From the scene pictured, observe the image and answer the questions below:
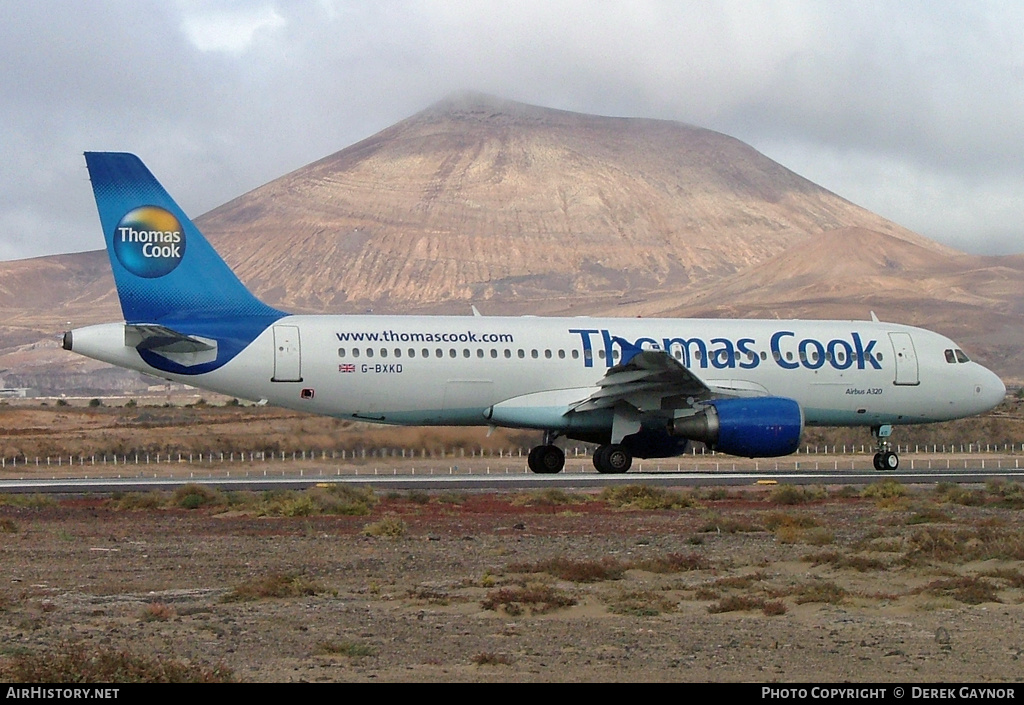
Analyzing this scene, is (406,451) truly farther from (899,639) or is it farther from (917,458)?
(899,639)

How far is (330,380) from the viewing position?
28.8 m

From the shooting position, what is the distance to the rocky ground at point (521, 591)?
1001 centimetres

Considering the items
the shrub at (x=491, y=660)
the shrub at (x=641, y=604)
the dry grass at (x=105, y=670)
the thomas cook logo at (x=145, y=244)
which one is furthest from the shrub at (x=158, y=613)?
the thomas cook logo at (x=145, y=244)

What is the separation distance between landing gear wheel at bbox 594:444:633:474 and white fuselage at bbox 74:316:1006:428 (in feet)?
4.75

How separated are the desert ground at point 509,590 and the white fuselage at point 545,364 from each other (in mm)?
5369

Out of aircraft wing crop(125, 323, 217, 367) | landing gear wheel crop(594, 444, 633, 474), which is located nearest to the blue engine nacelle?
landing gear wheel crop(594, 444, 633, 474)

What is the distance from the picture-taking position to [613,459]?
30.7 meters

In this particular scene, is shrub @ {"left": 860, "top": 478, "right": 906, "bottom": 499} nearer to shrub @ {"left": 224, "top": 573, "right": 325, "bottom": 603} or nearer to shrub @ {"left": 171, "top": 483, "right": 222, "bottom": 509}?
shrub @ {"left": 171, "top": 483, "right": 222, "bottom": 509}

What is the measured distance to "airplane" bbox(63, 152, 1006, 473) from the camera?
28.2m

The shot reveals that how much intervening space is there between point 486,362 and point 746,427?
586 centimetres

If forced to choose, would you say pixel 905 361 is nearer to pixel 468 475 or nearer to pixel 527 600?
pixel 468 475

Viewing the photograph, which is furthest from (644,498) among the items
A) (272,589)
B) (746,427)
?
(272,589)

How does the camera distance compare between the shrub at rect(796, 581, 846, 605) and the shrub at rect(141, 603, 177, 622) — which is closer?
the shrub at rect(141, 603, 177, 622)

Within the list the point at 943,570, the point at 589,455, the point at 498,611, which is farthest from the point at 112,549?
the point at 589,455
